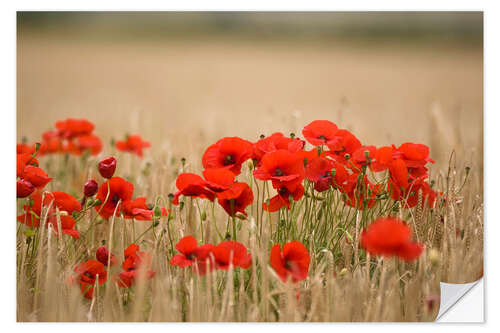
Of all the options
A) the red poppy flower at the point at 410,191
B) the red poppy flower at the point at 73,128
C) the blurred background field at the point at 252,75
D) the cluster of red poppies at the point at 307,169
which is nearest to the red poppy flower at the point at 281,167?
the cluster of red poppies at the point at 307,169

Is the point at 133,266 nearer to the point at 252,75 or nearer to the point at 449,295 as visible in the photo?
the point at 449,295

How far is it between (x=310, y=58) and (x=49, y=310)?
1.59m

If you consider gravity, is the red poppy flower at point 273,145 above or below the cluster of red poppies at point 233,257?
above

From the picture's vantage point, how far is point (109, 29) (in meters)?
1.68

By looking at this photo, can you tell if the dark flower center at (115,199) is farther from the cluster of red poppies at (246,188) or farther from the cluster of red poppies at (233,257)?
the cluster of red poppies at (233,257)

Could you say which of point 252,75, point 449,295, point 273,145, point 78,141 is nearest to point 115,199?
Result: point 273,145

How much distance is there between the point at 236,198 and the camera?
3.29 feet

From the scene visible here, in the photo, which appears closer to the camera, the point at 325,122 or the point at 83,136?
the point at 325,122

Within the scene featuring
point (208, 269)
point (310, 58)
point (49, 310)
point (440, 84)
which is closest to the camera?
point (208, 269)

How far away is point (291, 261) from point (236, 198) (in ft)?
0.51

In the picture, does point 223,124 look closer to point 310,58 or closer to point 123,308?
point 310,58

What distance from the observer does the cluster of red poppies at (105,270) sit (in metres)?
1.02

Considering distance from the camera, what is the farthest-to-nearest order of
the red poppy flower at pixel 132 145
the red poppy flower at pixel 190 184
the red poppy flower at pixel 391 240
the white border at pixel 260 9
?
the red poppy flower at pixel 132 145 → the white border at pixel 260 9 → the red poppy flower at pixel 190 184 → the red poppy flower at pixel 391 240
